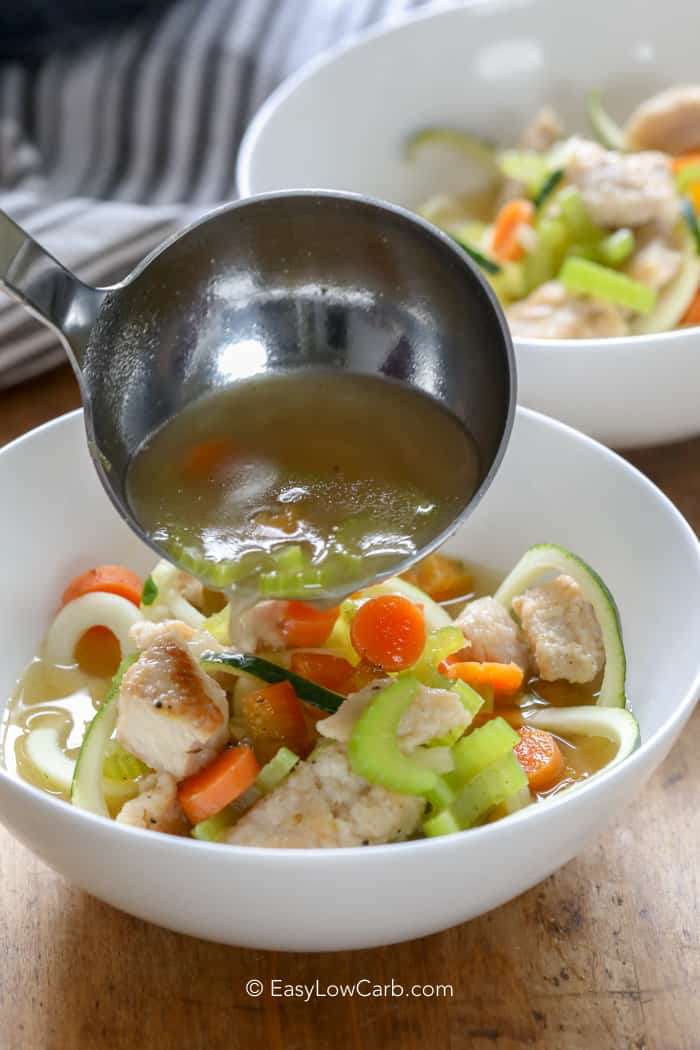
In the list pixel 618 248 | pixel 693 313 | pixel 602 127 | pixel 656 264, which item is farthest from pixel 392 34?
pixel 693 313

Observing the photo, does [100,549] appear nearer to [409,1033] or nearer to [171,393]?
[171,393]

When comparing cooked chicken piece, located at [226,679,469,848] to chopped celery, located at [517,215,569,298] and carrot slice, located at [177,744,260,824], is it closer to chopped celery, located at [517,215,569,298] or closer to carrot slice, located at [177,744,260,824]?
carrot slice, located at [177,744,260,824]

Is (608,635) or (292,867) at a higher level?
(292,867)

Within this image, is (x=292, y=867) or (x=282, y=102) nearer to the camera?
(x=292, y=867)

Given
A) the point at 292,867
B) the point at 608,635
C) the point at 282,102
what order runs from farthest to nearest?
the point at 282,102 → the point at 608,635 → the point at 292,867

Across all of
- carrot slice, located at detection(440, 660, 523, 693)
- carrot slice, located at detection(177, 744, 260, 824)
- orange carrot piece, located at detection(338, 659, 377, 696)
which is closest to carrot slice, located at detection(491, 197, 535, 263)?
carrot slice, located at detection(440, 660, 523, 693)

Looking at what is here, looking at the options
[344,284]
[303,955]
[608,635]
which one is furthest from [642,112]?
[303,955]
